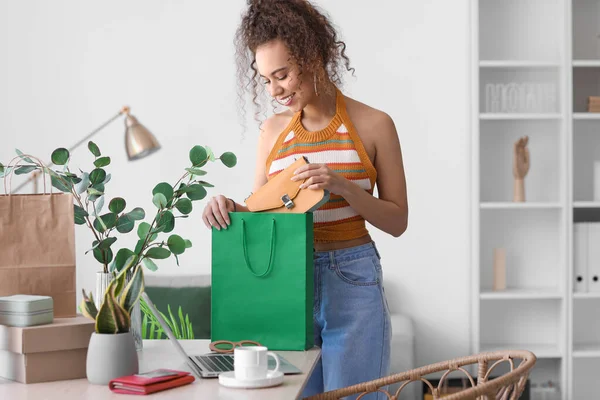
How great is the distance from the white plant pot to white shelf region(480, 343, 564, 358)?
9.01ft

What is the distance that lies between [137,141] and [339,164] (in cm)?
121

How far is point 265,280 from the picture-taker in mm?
1571

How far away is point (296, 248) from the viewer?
5.09ft

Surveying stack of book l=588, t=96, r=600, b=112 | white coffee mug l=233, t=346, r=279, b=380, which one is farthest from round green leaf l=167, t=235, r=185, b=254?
stack of book l=588, t=96, r=600, b=112

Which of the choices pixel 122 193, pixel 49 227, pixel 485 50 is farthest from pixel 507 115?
pixel 49 227

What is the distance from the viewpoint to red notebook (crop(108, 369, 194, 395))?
1.23 metres

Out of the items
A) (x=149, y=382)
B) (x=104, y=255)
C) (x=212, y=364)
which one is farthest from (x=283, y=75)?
(x=149, y=382)

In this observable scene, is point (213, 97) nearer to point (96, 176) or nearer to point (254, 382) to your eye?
point (96, 176)

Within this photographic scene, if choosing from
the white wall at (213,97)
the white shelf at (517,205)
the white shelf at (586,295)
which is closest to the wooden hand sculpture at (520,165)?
the white shelf at (517,205)

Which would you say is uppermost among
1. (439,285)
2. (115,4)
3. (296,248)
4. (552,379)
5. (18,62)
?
(115,4)

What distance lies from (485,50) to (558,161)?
26.3 inches

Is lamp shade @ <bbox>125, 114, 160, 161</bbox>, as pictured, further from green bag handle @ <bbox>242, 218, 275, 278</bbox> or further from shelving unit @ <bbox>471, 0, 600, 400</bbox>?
shelving unit @ <bbox>471, 0, 600, 400</bbox>

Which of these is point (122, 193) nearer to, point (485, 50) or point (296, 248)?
point (485, 50)

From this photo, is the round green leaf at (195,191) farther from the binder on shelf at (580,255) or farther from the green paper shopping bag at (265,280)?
the binder on shelf at (580,255)
